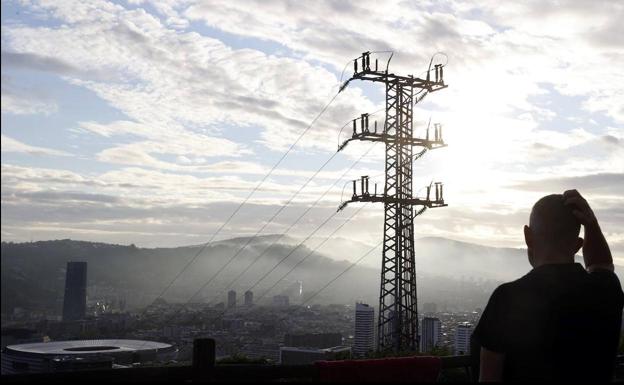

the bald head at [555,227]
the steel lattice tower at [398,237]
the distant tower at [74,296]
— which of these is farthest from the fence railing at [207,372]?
the distant tower at [74,296]

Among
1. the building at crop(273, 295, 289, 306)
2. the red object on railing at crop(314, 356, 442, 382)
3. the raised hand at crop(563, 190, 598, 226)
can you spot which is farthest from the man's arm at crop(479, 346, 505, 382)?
the building at crop(273, 295, 289, 306)

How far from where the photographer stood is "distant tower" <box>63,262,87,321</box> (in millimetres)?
29938

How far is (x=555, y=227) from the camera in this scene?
2854mm

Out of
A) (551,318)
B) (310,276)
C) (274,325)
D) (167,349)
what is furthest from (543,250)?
(310,276)

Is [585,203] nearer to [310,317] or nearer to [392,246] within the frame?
[392,246]

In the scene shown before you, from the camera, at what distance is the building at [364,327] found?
2266cm

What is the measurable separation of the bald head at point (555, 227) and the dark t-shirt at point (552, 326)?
10 centimetres

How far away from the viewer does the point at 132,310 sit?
150 feet

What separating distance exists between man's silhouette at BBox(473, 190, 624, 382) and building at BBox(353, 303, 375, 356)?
1970 centimetres

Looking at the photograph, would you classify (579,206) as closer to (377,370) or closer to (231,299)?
(377,370)

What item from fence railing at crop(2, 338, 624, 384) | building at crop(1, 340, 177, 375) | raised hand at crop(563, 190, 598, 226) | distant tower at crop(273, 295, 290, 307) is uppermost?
raised hand at crop(563, 190, 598, 226)

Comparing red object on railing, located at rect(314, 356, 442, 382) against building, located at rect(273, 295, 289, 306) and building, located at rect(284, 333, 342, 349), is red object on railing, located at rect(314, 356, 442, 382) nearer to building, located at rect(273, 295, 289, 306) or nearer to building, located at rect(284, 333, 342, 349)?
building, located at rect(284, 333, 342, 349)

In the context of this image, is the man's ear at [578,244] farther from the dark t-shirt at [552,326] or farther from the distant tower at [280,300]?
the distant tower at [280,300]

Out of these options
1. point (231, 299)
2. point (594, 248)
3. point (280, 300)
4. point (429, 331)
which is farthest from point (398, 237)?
point (280, 300)
